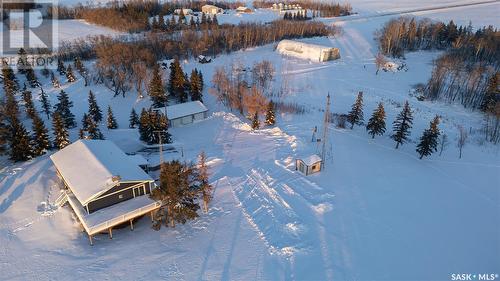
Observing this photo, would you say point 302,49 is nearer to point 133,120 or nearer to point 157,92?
point 157,92

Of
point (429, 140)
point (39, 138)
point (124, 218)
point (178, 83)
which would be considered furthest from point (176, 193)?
point (178, 83)

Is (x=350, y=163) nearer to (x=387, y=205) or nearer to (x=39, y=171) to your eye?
(x=387, y=205)

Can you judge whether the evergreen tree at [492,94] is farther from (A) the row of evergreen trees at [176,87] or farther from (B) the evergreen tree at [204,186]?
(B) the evergreen tree at [204,186]

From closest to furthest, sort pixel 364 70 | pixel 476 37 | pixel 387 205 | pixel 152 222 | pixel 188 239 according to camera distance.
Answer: pixel 188 239 < pixel 152 222 < pixel 387 205 < pixel 364 70 < pixel 476 37

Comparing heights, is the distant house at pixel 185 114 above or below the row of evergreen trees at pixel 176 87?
below

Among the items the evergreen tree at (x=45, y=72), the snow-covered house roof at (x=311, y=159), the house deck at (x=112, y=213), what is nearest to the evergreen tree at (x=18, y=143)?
the house deck at (x=112, y=213)

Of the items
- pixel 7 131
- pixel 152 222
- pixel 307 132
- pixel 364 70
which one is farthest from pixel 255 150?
pixel 364 70
